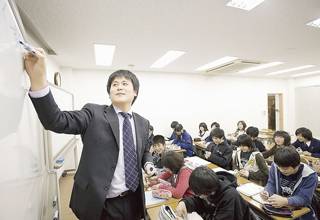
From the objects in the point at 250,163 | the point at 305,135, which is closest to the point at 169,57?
the point at 250,163

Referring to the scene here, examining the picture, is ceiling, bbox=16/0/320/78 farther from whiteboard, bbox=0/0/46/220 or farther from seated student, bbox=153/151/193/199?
seated student, bbox=153/151/193/199

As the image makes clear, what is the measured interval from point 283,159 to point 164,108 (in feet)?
16.1

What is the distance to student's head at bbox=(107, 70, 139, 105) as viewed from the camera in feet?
3.54

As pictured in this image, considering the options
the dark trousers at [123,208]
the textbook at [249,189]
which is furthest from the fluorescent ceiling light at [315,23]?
the dark trousers at [123,208]

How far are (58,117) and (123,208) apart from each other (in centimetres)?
65

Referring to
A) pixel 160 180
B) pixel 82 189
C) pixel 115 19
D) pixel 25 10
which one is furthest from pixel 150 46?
pixel 82 189

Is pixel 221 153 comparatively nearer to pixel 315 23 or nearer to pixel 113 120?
pixel 315 23

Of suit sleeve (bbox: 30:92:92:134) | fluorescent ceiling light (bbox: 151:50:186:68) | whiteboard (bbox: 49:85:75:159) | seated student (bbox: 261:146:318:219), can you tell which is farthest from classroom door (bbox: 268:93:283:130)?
suit sleeve (bbox: 30:92:92:134)

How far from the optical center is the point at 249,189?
210 centimetres

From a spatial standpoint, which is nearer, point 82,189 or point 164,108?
point 82,189

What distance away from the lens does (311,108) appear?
754 cm

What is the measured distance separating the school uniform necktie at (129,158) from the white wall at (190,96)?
487 cm

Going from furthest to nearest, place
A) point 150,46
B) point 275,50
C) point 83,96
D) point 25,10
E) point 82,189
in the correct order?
point 83,96 → point 275,50 → point 150,46 → point 25,10 → point 82,189

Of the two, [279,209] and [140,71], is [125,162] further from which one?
[140,71]
